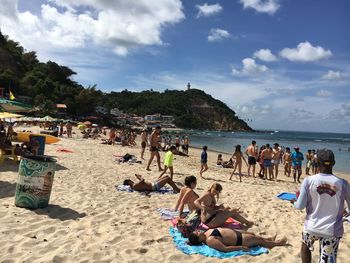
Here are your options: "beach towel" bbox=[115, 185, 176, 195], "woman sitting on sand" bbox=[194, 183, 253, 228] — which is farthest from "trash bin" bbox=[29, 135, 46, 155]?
"woman sitting on sand" bbox=[194, 183, 253, 228]

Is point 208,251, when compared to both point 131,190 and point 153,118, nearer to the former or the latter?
point 131,190

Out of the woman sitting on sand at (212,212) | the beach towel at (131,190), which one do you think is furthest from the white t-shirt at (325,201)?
the beach towel at (131,190)

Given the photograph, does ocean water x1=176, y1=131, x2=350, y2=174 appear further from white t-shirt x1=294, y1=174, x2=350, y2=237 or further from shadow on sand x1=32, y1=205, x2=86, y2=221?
white t-shirt x1=294, y1=174, x2=350, y2=237

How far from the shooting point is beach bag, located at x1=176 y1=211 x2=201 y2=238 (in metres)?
5.32

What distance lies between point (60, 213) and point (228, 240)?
9.57 ft

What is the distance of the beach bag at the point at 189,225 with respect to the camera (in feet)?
17.5

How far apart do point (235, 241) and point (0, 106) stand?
986 centimetres

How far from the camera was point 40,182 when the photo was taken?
5.96 meters

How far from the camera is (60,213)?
6.05 metres

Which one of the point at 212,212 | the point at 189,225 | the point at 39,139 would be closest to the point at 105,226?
the point at 189,225

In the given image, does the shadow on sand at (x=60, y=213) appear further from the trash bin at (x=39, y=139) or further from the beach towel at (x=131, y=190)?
the trash bin at (x=39, y=139)

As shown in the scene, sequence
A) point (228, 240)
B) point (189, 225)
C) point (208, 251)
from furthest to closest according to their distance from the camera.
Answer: point (189, 225), point (228, 240), point (208, 251)

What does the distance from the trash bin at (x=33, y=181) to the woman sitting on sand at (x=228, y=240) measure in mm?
2694

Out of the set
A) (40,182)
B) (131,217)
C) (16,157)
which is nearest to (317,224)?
(131,217)
